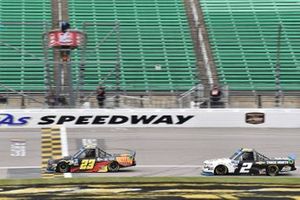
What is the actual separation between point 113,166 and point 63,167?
162 centimetres

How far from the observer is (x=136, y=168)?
21.8 meters

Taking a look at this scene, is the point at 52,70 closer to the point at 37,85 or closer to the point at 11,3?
the point at 37,85

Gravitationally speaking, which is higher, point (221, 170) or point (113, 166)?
point (113, 166)

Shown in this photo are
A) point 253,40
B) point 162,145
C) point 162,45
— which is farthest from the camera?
point 253,40

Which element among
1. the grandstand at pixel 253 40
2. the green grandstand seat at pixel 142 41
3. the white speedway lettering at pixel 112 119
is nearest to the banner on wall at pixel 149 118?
the white speedway lettering at pixel 112 119

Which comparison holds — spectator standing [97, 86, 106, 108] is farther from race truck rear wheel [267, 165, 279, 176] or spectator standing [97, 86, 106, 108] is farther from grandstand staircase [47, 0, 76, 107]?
race truck rear wheel [267, 165, 279, 176]

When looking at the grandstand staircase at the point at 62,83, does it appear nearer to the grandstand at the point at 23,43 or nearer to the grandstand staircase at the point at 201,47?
the grandstand at the point at 23,43

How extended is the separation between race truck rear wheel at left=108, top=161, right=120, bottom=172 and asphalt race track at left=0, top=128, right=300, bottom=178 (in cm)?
22

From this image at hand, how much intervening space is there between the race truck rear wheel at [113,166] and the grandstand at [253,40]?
53.8ft

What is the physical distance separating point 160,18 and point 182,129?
58.1 ft

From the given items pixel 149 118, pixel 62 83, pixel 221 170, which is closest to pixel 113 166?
pixel 221 170

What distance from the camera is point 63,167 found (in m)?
20.5

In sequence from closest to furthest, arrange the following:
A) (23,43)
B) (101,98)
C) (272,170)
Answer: (272,170), (101,98), (23,43)

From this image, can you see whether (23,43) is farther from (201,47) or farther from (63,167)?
(63,167)
